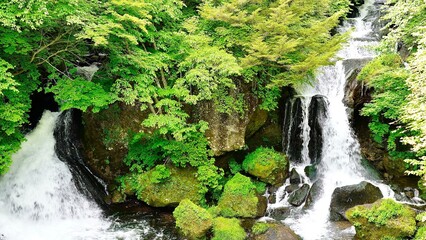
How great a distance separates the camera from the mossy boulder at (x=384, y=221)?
801cm

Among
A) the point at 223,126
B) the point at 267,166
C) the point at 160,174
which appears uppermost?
the point at 223,126

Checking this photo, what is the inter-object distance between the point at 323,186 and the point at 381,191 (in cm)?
179

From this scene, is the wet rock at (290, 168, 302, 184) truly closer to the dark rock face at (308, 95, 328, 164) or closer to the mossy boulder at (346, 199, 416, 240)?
the dark rock face at (308, 95, 328, 164)

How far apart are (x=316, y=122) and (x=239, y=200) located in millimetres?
4739

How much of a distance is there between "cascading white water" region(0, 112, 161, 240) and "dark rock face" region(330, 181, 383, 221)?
19.8 ft

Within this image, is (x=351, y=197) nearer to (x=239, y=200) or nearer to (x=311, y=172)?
(x=311, y=172)

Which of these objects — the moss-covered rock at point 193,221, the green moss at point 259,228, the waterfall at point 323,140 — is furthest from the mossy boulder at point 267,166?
the moss-covered rock at point 193,221

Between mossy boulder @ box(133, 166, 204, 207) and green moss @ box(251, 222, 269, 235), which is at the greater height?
mossy boulder @ box(133, 166, 204, 207)

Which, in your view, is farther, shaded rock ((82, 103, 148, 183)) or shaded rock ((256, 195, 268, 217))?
shaded rock ((82, 103, 148, 183))

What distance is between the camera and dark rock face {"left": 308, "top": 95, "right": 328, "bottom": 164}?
40.2 feet

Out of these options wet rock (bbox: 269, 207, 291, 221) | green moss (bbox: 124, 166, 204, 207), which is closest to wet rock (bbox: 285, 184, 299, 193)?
wet rock (bbox: 269, 207, 291, 221)

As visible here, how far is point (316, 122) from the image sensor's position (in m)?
12.4

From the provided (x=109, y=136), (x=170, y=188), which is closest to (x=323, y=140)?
(x=170, y=188)

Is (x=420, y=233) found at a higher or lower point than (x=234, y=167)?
lower
